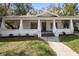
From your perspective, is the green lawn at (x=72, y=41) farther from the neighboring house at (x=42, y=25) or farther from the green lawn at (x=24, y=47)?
the green lawn at (x=24, y=47)

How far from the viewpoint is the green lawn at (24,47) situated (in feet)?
22.3

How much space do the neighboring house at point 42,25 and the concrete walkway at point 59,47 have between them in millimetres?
131

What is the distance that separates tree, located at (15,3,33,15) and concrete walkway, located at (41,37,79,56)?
0.66 metres

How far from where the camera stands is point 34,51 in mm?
6836

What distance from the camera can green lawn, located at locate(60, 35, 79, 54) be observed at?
6.91 metres

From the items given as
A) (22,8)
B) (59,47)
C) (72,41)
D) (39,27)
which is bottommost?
(59,47)

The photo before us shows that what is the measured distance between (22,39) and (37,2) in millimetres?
793

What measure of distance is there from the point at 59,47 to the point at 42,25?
62 centimetres

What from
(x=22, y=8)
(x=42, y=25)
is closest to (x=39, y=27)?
(x=42, y=25)

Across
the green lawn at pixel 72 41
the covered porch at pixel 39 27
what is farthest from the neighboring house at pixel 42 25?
the green lawn at pixel 72 41

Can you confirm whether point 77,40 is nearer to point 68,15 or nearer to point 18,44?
point 68,15

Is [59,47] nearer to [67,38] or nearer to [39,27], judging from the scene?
[67,38]

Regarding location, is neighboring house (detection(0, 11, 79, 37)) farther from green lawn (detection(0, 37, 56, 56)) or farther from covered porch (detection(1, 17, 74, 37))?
green lawn (detection(0, 37, 56, 56))

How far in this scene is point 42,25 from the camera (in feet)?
23.9
